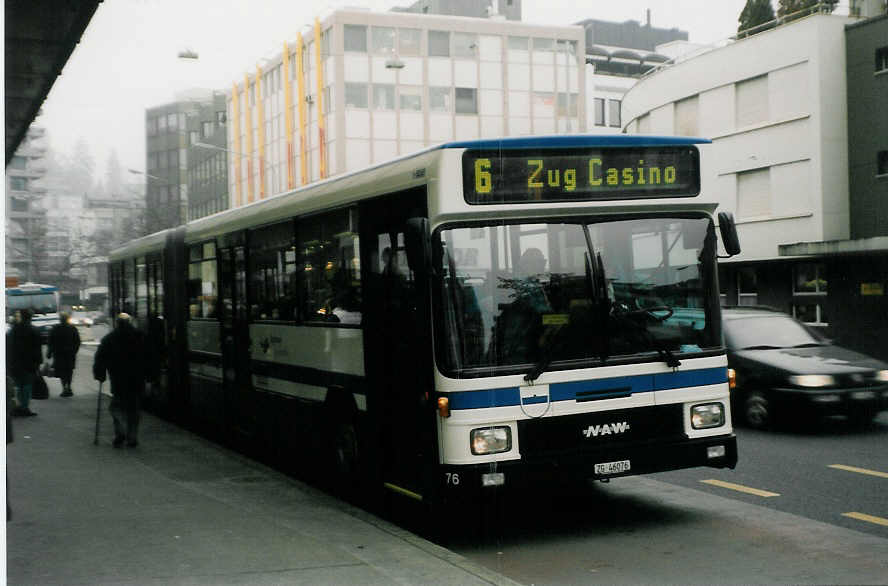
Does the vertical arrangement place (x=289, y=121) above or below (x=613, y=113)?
below

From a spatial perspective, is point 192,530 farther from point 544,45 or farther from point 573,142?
point 544,45

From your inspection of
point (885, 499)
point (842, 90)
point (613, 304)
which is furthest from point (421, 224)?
point (842, 90)

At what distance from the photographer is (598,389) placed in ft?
24.4

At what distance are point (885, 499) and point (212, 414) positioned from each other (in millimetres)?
8371

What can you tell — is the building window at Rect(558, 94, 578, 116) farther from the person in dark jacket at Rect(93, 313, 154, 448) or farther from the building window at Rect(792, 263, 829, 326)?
the person in dark jacket at Rect(93, 313, 154, 448)

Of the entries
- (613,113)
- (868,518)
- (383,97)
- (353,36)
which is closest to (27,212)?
(868,518)

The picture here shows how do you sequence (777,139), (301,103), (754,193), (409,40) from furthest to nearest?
(754,193)
(777,139)
(409,40)
(301,103)

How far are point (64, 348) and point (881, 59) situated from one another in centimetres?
2048

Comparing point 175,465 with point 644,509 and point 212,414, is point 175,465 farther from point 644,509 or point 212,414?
point 644,509

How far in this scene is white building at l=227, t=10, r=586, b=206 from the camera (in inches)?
687

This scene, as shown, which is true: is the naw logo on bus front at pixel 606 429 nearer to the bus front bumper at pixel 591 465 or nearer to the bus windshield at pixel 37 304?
the bus front bumper at pixel 591 465

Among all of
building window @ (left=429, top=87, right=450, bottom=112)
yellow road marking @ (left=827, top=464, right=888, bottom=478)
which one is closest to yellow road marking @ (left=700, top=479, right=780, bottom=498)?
yellow road marking @ (left=827, top=464, right=888, bottom=478)

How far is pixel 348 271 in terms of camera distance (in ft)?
29.6

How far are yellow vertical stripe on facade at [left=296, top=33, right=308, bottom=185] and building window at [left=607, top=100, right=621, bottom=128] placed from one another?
3505 centimetres
